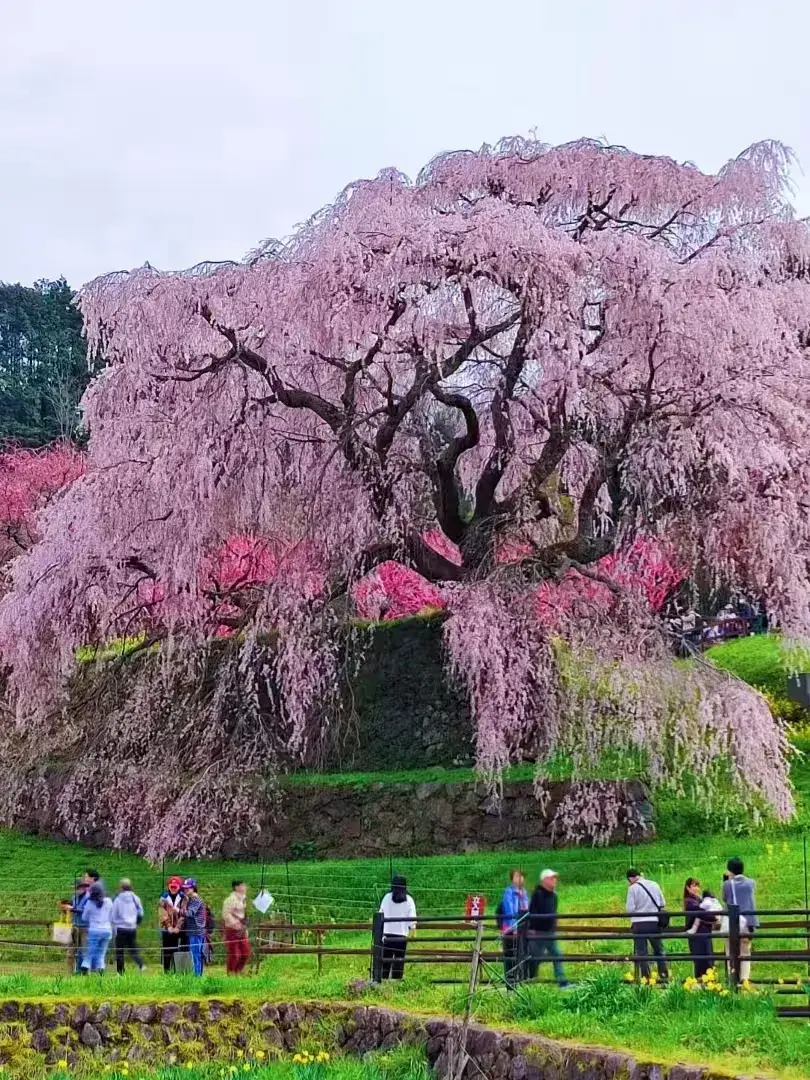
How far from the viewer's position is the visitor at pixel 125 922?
47.4 ft

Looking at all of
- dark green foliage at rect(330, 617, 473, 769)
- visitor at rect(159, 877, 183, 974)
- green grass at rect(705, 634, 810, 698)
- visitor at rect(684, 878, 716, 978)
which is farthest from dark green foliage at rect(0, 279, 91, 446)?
visitor at rect(684, 878, 716, 978)

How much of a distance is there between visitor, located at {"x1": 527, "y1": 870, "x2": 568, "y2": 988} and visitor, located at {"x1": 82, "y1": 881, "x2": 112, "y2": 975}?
4.71 metres

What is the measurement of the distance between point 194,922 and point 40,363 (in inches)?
1589

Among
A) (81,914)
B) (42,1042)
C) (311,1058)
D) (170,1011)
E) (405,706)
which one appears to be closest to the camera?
(311,1058)

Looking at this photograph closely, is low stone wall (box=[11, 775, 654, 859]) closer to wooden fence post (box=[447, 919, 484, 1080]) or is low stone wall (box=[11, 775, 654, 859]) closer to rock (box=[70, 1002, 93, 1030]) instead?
rock (box=[70, 1002, 93, 1030])

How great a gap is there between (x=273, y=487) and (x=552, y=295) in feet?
14.2

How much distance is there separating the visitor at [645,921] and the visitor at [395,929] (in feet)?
6.56

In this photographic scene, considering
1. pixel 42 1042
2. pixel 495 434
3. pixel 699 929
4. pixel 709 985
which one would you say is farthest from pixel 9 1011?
pixel 495 434

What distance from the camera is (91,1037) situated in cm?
1235

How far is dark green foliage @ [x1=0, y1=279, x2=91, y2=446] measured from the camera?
1892 inches

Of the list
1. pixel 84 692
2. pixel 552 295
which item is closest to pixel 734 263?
pixel 552 295

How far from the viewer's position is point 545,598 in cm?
1777

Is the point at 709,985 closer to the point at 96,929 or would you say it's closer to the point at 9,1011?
the point at 9,1011

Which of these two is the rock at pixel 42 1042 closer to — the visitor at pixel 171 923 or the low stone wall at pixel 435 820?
the visitor at pixel 171 923
